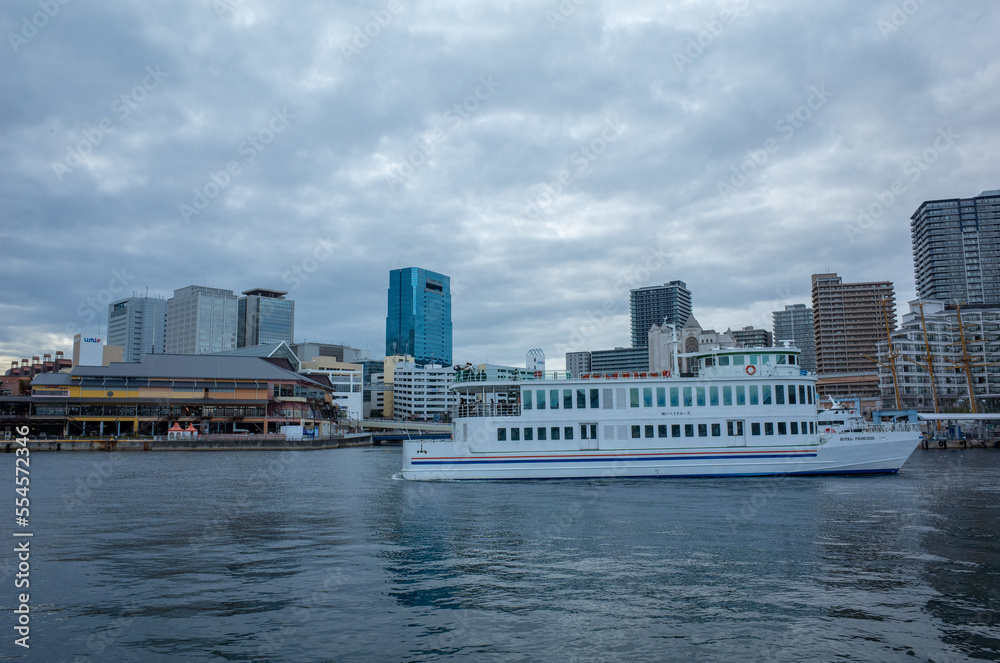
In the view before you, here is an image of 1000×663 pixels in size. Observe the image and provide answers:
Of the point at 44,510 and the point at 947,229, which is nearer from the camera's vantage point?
Result: the point at 44,510

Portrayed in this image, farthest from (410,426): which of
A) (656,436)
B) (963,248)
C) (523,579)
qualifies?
(963,248)

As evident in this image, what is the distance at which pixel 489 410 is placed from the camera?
116ft

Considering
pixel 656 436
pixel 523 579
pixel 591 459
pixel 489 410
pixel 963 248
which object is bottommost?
pixel 523 579

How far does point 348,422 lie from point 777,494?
107811 millimetres

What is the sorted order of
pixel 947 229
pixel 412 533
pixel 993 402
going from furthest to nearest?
pixel 947 229 < pixel 993 402 < pixel 412 533

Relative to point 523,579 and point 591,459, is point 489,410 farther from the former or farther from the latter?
point 523,579

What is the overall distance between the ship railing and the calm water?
7.99m

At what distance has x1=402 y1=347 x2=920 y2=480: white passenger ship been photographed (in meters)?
33.8

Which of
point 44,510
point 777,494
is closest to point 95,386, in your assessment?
point 44,510

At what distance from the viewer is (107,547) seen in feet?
60.3

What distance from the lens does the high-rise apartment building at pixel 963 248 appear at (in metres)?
168

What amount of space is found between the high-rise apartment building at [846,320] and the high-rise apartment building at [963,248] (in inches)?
486

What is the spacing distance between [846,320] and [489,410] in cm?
16619

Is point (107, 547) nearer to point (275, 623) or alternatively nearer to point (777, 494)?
point (275, 623)
